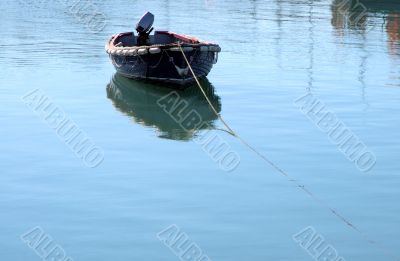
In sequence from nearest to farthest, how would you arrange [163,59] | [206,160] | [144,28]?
1. [206,160]
2. [163,59]
3. [144,28]

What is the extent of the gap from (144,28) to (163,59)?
2.46 m

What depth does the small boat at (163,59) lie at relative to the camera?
23.5 m

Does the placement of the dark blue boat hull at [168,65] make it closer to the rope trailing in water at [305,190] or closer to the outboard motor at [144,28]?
the outboard motor at [144,28]

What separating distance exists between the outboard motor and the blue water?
4.54ft

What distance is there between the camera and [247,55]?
31.8 m

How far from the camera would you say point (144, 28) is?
26.0 meters

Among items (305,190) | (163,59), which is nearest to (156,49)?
(163,59)

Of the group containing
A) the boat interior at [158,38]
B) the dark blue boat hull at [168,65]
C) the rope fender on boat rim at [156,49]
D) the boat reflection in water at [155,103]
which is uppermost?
the boat interior at [158,38]

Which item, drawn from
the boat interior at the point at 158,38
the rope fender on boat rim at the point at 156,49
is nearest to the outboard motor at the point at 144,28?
the boat interior at the point at 158,38

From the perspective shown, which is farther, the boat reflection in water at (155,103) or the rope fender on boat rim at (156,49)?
the rope fender on boat rim at (156,49)

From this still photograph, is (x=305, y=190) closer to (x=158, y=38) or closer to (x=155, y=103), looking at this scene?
(x=155, y=103)

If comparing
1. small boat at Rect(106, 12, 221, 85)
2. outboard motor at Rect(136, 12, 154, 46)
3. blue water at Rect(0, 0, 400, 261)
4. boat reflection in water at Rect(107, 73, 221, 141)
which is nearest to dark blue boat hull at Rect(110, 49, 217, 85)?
small boat at Rect(106, 12, 221, 85)

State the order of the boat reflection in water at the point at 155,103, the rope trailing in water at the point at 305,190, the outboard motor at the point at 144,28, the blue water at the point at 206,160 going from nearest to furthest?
the rope trailing in water at the point at 305,190, the blue water at the point at 206,160, the boat reflection in water at the point at 155,103, the outboard motor at the point at 144,28

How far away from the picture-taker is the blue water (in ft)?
42.4
